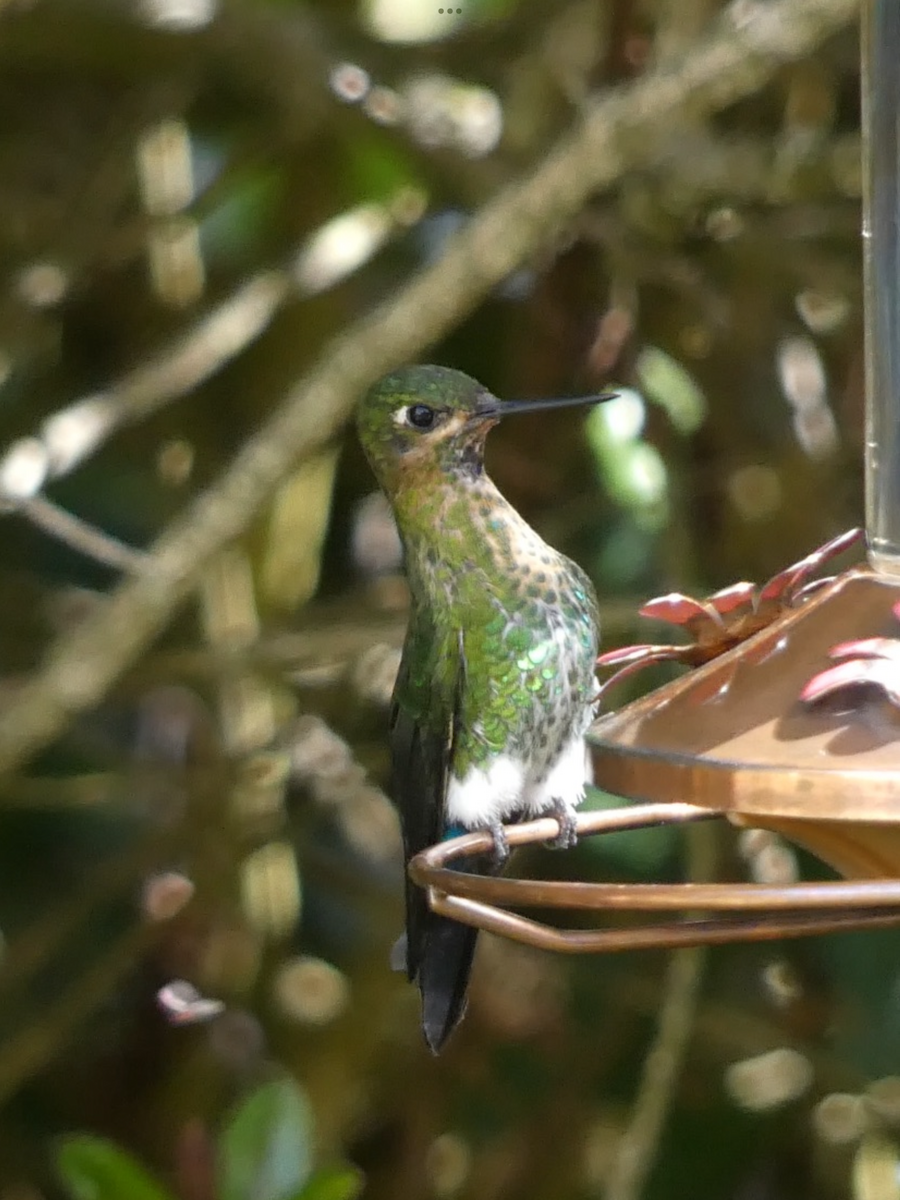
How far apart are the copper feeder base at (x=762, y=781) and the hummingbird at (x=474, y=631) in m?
0.66

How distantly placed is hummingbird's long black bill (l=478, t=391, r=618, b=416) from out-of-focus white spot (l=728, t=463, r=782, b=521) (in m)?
1.20

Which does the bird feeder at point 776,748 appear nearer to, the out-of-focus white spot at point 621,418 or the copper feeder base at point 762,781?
the copper feeder base at point 762,781

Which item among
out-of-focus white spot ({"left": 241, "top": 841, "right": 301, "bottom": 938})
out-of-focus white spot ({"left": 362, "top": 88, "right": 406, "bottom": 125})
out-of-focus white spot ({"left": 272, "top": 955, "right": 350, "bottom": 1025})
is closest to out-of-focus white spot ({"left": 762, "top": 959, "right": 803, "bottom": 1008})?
out-of-focus white spot ({"left": 272, "top": 955, "right": 350, "bottom": 1025})

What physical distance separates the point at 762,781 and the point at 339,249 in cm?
213

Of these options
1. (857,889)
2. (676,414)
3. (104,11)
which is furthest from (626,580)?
(857,889)

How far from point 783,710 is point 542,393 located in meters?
2.11

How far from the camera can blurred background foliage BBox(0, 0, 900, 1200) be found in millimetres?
3314

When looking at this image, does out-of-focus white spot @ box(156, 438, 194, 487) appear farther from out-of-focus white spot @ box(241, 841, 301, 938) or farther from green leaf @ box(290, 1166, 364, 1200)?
green leaf @ box(290, 1166, 364, 1200)

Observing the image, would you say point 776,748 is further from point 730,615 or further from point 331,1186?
point 331,1186

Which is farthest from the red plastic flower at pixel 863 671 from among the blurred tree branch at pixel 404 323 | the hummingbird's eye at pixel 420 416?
the blurred tree branch at pixel 404 323

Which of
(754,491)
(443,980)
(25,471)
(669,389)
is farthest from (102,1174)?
(754,491)

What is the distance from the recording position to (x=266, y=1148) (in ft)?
7.91

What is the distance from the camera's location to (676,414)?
10.8 feet

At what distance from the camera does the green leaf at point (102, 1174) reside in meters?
2.31
